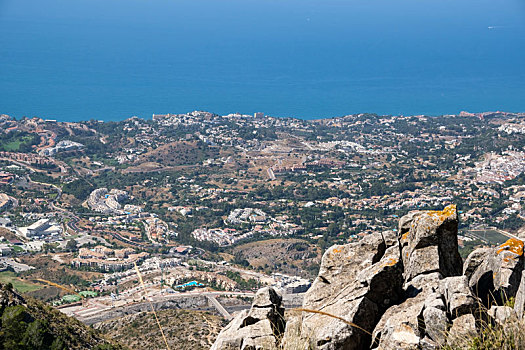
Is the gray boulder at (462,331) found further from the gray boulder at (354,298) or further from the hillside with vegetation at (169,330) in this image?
the hillside with vegetation at (169,330)

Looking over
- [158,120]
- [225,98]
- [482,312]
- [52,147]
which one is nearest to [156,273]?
[482,312]

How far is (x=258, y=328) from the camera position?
4613mm

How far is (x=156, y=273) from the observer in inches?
1455

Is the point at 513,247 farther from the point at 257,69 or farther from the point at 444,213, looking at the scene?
the point at 257,69

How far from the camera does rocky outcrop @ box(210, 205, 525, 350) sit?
3625mm

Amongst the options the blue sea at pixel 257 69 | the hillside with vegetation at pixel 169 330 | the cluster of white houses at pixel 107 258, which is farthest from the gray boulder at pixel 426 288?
the blue sea at pixel 257 69

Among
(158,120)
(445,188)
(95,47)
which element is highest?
(95,47)

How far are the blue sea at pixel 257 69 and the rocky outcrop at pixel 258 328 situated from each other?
102 m

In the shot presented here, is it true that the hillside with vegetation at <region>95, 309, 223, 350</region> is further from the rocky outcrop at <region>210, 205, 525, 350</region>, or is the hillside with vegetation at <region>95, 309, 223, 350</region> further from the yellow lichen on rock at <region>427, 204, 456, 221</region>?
the yellow lichen on rock at <region>427, 204, 456, 221</region>

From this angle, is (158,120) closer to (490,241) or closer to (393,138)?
(393,138)

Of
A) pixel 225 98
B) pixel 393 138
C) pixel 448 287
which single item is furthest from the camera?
pixel 225 98

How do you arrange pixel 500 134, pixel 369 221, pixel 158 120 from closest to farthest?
pixel 369 221 < pixel 500 134 < pixel 158 120

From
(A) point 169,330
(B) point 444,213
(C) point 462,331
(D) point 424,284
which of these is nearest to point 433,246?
(B) point 444,213

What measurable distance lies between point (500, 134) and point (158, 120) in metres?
56.6
